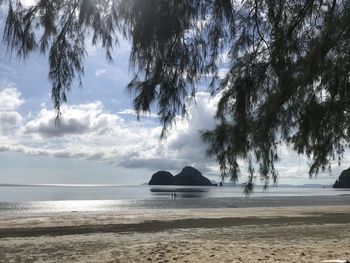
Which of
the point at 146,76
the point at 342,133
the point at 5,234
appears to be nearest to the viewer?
the point at 146,76

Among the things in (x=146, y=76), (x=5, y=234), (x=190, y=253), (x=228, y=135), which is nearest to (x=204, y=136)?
(x=228, y=135)

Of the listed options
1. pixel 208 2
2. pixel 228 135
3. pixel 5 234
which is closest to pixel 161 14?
pixel 208 2

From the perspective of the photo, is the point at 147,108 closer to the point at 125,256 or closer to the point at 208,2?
the point at 208,2

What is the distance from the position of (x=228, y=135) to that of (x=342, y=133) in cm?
229

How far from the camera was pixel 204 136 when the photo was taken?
23.3 feet

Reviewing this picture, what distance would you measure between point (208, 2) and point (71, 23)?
1.52 meters

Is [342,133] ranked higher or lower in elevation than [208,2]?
lower

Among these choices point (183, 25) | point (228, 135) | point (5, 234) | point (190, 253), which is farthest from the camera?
point (5, 234)

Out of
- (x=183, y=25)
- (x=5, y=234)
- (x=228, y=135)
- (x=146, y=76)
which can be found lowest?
(x=5, y=234)

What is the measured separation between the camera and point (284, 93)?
577 centimetres

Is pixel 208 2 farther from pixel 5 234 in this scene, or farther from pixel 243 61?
pixel 5 234

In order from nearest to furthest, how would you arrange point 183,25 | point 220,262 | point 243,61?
1. point 183,25
2. point 243,61
3. point 220,262

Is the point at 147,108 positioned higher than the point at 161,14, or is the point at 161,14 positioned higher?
the point at 161,14

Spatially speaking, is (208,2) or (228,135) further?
(228,135)
